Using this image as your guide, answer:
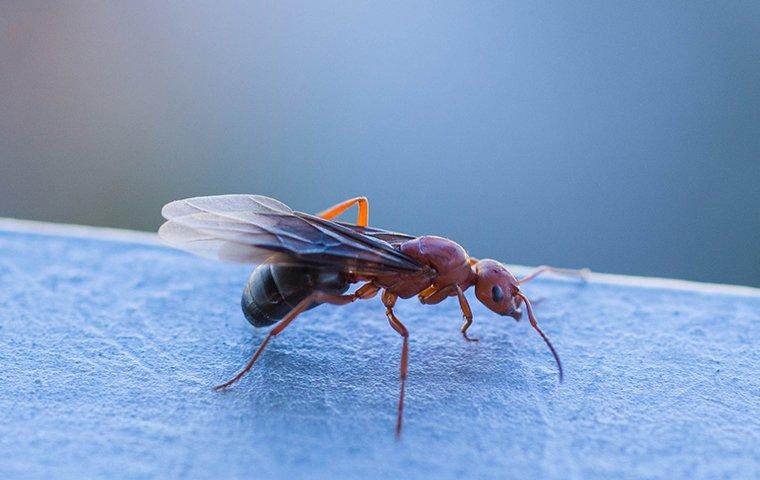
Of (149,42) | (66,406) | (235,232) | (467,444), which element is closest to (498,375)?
(467,444)

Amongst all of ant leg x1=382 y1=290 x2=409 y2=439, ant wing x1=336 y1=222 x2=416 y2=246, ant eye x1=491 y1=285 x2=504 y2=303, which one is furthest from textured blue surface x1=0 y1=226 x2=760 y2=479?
ant wing x1=336 y1=222 x2=416 y2=246

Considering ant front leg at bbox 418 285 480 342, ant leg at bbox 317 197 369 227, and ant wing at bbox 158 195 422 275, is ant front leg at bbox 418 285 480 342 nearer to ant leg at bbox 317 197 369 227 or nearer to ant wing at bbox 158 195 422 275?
ant wing at bbox 158 195 422 275

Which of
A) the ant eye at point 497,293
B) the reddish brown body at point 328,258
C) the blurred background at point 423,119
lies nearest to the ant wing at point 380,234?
the reddish brown body at point 328,258

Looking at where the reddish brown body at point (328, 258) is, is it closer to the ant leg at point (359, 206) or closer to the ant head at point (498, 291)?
the ant head at point (498, 291)

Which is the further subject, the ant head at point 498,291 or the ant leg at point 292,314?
the ant head at point 498,291

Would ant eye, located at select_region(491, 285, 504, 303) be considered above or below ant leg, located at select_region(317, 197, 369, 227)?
below

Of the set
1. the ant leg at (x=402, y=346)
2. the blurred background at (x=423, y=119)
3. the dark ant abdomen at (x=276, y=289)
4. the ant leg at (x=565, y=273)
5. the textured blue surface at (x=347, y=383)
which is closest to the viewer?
the textured blue surface at (x=347, y=383)
